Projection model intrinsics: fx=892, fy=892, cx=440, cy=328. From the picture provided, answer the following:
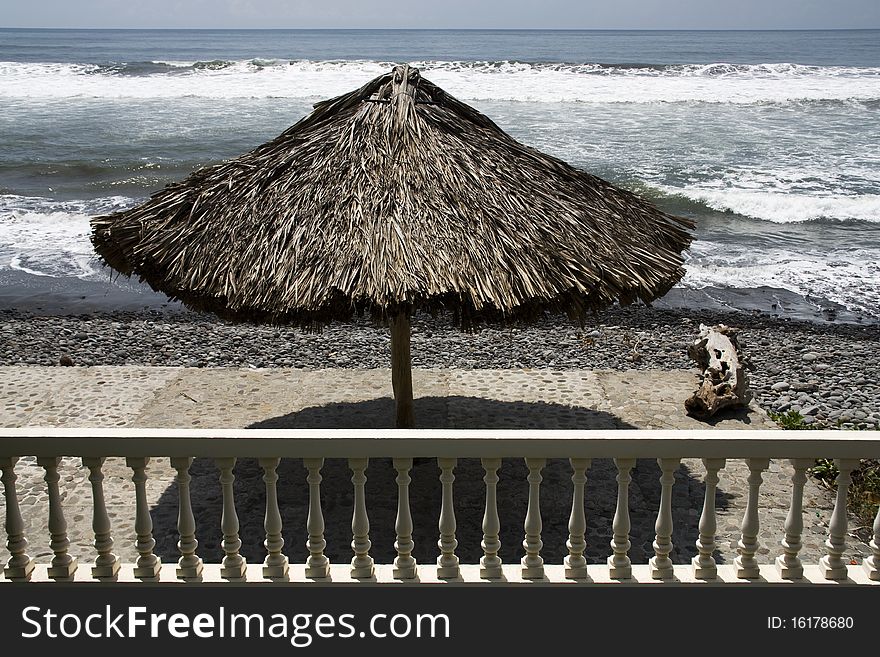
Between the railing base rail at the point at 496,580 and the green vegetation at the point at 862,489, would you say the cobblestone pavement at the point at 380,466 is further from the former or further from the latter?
the railing base rail at the point at 496,580

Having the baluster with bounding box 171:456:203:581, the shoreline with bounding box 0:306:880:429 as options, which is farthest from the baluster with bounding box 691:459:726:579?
the shoreline with bounding box 0:306:880:429

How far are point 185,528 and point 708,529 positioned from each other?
1780 mm

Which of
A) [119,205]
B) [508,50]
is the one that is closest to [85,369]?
[119,205]

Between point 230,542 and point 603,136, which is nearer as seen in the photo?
point 230,542

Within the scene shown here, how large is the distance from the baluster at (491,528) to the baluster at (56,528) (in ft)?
4.62

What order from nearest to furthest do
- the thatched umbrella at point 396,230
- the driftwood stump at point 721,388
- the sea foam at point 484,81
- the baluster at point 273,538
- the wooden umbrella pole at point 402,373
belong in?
1. the baluster at point 273,538
2. the thatched umbrella at point 396,230
3. the wooden umbrella pole at point 402,373
4. the driftwood stump at point 721,388
5. the sea foam at point 484,81

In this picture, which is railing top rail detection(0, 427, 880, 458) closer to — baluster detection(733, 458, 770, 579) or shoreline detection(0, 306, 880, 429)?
baluster detection(733, 458, 770, 579)

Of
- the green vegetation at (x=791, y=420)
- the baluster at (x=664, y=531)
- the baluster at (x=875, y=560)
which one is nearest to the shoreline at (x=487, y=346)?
the green vegetation at (x=791, y=420)

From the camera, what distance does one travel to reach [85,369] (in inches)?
244

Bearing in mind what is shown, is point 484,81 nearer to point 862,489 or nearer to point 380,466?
point 380,466

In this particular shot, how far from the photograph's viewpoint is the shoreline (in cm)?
732

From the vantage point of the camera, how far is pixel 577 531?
3.03 m

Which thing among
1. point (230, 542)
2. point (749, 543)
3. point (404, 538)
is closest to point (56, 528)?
point (230, 542)

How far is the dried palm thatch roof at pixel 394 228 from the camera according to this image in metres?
4.16
